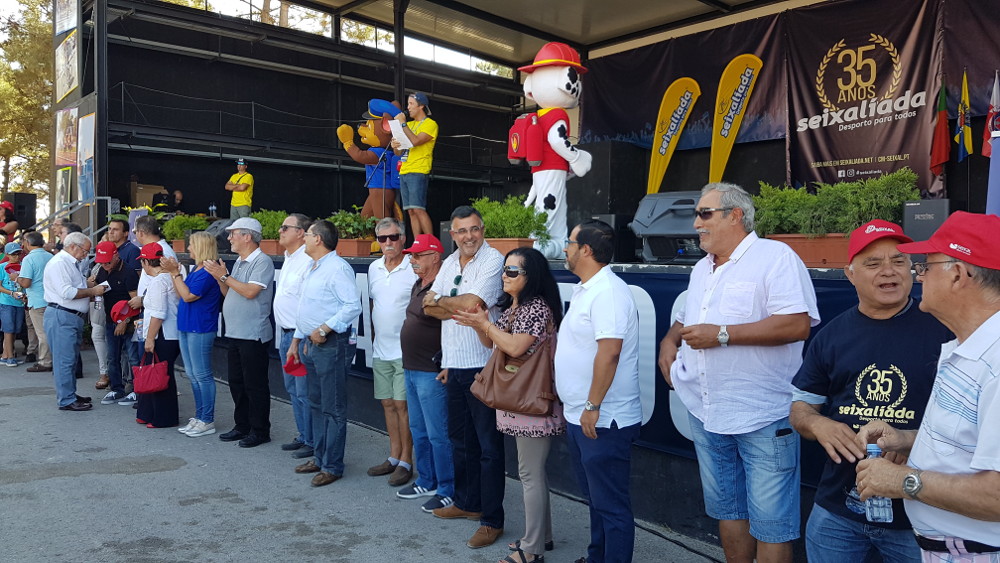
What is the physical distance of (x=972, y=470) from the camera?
173 cm

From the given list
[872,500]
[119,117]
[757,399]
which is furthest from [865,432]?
[119,117]

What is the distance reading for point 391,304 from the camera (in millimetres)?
5125

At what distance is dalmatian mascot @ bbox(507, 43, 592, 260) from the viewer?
5.75 meters

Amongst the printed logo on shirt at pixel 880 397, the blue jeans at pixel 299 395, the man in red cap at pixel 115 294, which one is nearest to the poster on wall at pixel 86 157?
the man in red cap at pixel 115 294

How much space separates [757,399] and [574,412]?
850 mm

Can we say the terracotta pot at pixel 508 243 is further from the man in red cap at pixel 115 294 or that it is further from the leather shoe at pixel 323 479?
the man in red cap at pixel 115 294

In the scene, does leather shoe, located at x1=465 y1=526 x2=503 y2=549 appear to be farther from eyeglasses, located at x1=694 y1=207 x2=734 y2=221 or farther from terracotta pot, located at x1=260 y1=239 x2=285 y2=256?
terracotta pot, located at x1=260 y1=239 x2=285 y2=256

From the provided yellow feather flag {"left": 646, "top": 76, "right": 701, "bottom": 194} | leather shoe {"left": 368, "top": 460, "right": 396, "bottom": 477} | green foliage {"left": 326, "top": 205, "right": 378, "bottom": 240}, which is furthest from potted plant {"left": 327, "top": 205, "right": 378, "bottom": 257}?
yellow feather flag {"left": 646, "top": 76, "right": 701, "bottom": 194}

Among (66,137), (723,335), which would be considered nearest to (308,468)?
(723,335)

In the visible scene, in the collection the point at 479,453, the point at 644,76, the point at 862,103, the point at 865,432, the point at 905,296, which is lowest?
the point at 479,453

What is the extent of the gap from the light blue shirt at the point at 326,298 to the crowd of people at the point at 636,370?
1cm

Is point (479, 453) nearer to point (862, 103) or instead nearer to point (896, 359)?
point (896, 359)

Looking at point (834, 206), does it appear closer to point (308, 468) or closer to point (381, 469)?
point (381, 469)

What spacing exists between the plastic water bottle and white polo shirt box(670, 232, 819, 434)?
867 millimetres
